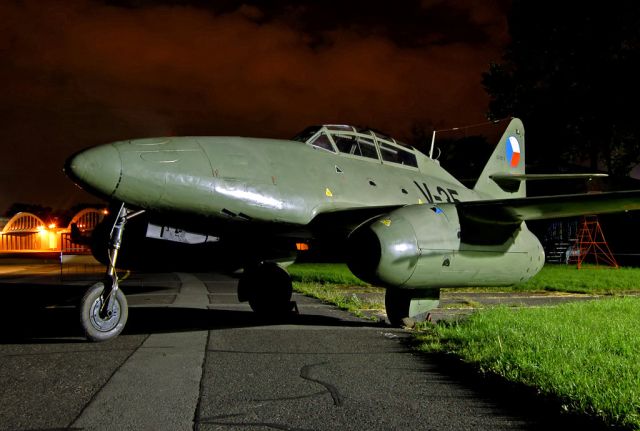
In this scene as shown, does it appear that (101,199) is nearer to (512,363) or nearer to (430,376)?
(430,376)

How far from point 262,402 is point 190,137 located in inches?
166

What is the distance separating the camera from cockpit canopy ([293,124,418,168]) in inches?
373

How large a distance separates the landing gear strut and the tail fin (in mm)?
5290

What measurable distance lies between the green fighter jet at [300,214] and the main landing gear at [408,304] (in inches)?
0.8

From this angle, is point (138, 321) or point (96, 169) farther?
point (138, 321)

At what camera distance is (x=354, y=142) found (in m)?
9.84

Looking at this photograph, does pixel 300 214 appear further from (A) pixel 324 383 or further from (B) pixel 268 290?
(A) pixel 324 383

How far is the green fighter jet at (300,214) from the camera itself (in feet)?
24.0

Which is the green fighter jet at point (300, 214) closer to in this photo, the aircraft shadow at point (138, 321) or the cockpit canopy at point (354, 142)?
the cockpit canopy at point (354, 142)

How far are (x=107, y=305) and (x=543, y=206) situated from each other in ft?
19.8

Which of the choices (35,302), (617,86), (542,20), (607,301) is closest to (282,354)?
(607,301)

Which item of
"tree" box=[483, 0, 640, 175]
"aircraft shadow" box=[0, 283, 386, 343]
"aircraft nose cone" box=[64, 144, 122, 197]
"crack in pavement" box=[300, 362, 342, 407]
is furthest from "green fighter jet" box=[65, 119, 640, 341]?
"tree" box=[483, 0, 640, 175]

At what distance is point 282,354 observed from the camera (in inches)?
266

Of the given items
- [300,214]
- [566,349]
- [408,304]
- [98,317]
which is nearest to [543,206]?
[408,304]
